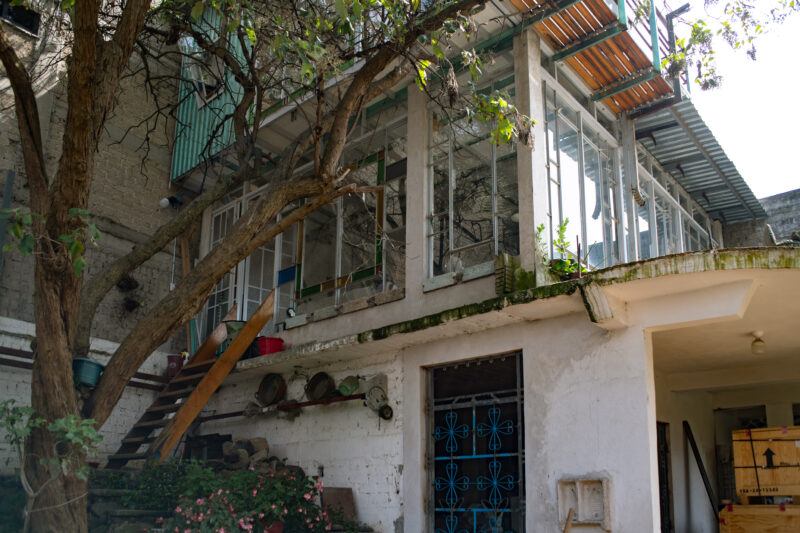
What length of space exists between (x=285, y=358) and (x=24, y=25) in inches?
284

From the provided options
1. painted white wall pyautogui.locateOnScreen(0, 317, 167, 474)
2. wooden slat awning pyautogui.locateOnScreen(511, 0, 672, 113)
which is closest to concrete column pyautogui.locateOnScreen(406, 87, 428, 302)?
wooden slat awning pyautogui.locateOnScreen(511, 0, 672, 113)

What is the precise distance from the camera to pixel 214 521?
7.88 meters

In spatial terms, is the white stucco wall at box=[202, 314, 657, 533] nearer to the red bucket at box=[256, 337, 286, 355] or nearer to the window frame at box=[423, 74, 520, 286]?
the window frame at box=[423, 74, 520, 286]

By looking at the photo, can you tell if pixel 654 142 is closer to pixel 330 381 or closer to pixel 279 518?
pixel 330 381

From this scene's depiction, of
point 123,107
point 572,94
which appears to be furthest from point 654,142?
point 123,107

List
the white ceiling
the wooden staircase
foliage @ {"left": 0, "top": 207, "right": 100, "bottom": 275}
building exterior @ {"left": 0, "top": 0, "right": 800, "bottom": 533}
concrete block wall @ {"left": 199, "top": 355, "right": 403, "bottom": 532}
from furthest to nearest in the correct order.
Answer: the wooden staircase, concrete block wall @ {"left": 199, "top": 355, "right": 403, "bottom": 532}, building exterior @ {"left": 0, "top": 0, "right": 800, "bottom": 533}, the white ceiling, foliage @ {"left": 0, "top": 207, "right": 100, "bottom": 275}

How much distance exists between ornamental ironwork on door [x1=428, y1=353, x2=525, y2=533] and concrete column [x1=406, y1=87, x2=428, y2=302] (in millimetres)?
1255

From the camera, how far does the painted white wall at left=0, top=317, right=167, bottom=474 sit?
1070 centimetres

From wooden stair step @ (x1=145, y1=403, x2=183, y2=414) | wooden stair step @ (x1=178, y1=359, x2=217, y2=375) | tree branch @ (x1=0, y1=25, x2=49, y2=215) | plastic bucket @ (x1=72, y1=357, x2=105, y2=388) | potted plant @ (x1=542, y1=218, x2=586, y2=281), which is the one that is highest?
tree branch @ (x1=0, y1=25, x2=49, y2=215)

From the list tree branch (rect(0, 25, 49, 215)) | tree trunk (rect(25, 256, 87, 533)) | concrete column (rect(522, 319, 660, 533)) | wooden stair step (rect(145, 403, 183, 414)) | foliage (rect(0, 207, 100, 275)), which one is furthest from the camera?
wooden stair step (rect(145, 403, 183, 414))

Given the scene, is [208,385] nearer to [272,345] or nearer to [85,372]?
[272,345]

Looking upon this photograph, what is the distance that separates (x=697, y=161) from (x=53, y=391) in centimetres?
1056

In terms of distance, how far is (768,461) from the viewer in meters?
8.27

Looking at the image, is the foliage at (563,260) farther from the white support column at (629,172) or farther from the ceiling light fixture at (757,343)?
the white support column at (629,172)
